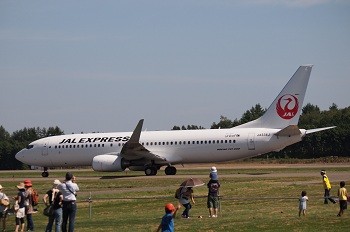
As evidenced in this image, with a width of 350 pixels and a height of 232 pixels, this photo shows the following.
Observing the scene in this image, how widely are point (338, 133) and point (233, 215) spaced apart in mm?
66365

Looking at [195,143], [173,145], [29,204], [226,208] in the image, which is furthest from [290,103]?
[29,204]

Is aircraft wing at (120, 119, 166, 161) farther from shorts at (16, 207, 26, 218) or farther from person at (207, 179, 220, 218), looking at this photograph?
shorts at (16, 207, 26, 218)

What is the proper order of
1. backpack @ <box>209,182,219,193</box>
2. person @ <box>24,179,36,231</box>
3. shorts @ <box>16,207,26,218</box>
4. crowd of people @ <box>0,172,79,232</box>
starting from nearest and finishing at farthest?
crowd of people @ <box>0,172,79,232</box> < shorts @ <box>16,207,26,218</box> < person @ <box>24,179,36,231</box> < backpack @ <box>209,182,219,193</box>

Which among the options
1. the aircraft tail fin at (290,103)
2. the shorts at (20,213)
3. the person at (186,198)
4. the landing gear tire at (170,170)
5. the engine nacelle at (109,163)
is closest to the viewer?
the shorts at (20,213)

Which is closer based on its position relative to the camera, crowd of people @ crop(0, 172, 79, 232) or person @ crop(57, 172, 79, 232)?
crowd of people @ crop(0, 172, 79, 232)

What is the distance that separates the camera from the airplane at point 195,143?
191 feet

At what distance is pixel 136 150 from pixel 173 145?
3.73 m

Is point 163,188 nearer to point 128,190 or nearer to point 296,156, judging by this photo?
point 128,190

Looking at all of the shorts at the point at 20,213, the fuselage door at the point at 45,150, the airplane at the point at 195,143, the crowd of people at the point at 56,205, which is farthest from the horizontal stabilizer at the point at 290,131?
the shorts at the point at 20,213

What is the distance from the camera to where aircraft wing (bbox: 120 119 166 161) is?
58594mm

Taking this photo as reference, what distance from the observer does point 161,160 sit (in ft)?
200

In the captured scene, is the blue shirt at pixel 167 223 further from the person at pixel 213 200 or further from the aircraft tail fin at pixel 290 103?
the aircraft tail fin at pixel 290 103

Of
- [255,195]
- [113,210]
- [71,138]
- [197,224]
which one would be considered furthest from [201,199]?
[71,138]

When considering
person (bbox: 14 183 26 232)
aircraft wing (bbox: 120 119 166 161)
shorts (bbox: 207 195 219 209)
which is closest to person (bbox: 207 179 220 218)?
shorts (bbox: 207 195 219 209)
